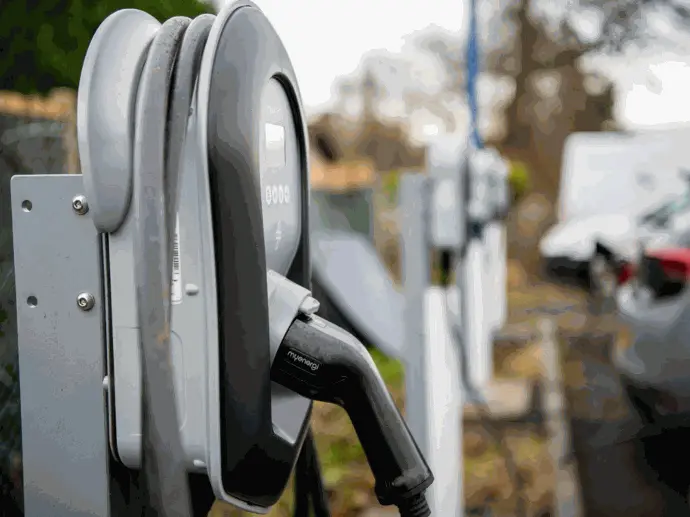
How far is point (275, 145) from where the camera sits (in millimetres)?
1304

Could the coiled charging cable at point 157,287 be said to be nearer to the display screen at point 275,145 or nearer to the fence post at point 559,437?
the display screen at point 275,145

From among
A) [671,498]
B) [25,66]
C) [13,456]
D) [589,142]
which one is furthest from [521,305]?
[13,456]

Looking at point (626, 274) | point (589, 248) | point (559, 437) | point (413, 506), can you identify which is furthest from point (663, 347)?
point (589, 248)

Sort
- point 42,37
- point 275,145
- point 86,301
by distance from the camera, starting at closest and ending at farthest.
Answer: point 86,301
point 275,145
point 42,37

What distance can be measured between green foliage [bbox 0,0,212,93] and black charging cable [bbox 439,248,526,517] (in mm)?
1603

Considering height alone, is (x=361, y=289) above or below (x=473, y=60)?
below

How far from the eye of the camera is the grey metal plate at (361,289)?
20.4ft

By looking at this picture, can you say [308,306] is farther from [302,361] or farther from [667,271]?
[667,271]

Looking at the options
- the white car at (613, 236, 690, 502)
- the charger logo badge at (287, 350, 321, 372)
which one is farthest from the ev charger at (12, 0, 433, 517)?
the white car at (613, 236, 690, 502)

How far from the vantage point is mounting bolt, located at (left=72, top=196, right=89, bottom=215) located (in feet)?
3.81

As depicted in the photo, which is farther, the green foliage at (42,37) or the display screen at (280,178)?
the green foliage at (42,37)

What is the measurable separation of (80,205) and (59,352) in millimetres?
213

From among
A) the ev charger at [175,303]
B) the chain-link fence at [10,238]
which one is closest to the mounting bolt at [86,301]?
the ev charger at [175,303]

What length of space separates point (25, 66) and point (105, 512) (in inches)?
116
